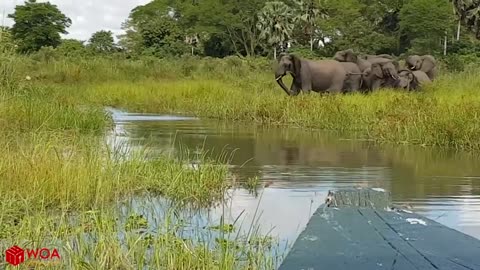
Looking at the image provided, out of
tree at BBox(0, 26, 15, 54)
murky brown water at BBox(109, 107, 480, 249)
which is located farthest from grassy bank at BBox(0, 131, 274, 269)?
tree at BBox(0, 26, 15, 54)

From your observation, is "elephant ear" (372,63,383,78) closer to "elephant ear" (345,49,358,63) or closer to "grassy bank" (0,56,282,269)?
"elephant ear" (345,49,358,63)

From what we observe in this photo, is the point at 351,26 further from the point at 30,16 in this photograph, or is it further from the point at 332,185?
the point at 332,185

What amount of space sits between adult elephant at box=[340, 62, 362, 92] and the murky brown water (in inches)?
271

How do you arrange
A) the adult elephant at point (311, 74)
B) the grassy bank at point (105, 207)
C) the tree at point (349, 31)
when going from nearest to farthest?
the grassy bank at point (105, 207) < the adult elephant at point (311, 74) < the tree at point (349, 31)

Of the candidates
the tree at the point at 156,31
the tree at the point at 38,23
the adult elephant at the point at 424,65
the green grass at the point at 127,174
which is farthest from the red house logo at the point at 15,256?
the tree at the point at 38,23

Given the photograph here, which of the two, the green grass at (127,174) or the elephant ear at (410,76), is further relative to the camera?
the elephant ear at (410,76)

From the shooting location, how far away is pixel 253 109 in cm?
1659

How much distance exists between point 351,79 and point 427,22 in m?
27.1

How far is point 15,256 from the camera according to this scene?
3916 mm

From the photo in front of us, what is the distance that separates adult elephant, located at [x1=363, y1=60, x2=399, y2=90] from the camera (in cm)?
2036

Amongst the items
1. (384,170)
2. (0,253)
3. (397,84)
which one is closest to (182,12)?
(397,84)

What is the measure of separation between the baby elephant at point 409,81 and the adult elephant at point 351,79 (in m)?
1.17

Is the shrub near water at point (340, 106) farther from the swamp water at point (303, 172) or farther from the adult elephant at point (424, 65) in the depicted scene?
the adult elephant at point (424, 65)
